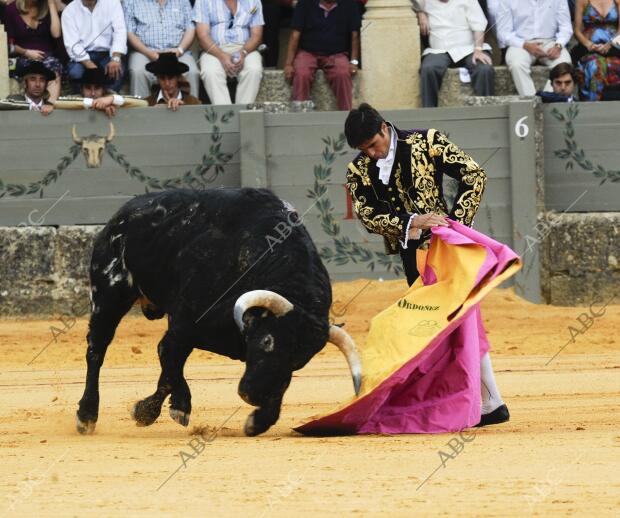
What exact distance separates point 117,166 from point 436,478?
6874 mm

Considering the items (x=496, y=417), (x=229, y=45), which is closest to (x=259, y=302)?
(x=496, y=417)

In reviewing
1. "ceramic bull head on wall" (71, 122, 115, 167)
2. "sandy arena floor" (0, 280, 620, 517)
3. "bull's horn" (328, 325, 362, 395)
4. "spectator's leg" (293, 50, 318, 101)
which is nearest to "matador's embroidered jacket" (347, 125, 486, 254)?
"bull's horn" (328, 325, 362, 395)

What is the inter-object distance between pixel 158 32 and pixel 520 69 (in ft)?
9.70

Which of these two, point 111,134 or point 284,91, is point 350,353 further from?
point 284,91

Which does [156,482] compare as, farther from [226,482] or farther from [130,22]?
[130,22]

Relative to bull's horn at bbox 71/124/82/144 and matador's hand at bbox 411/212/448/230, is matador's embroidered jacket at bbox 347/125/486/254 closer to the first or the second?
matador's hand at bbox 411/212/448/230

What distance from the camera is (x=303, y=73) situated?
1142 centimetres

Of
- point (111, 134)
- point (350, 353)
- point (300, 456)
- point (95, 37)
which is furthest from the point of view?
point (95, 37)

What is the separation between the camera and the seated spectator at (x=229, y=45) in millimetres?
11398

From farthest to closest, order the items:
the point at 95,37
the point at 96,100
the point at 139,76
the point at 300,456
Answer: the point at 139,76, the point at 95,37, the point at 96,100, the point at 300,456

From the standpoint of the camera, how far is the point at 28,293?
10.8 m

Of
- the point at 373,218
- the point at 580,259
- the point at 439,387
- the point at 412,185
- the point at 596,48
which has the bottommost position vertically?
the point at 580,259

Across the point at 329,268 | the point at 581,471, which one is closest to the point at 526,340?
the point at 329,268

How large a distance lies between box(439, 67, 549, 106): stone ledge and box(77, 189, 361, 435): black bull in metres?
5.42
